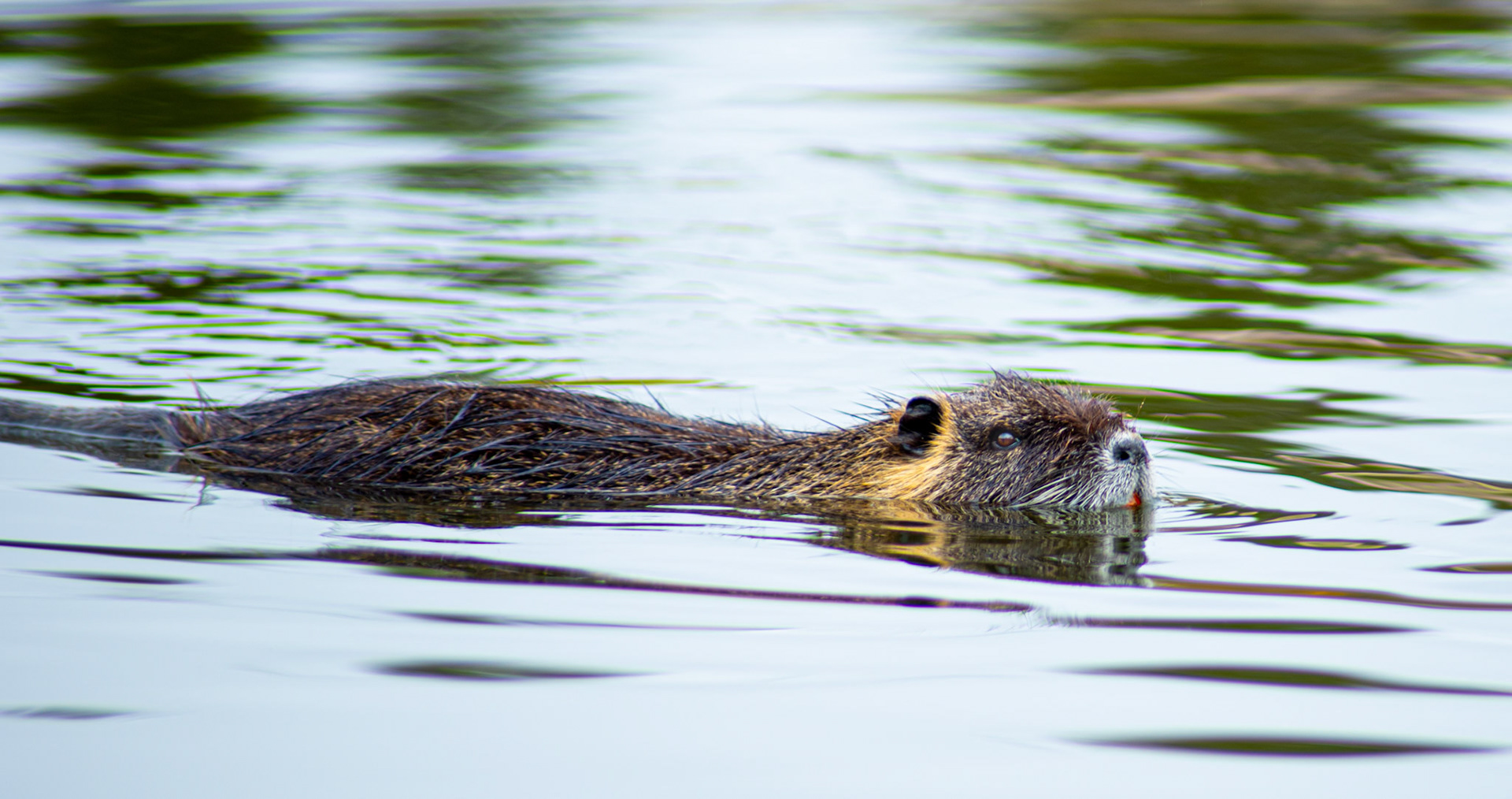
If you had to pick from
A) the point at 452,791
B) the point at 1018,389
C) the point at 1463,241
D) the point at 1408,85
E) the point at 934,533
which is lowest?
the point at 452,791

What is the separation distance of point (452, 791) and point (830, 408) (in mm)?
3868

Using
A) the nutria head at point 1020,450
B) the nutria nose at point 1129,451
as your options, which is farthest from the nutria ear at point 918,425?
the nutria nose at point 1129,451

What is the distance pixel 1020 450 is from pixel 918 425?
336 millimetres

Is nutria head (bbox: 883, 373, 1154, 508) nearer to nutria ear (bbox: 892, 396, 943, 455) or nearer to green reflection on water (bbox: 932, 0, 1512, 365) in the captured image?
nutria ear (bbox: 892, 396, 943, 455)

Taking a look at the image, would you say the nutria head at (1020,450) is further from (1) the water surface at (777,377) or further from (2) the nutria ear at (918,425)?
(1) the water surface at (777,377)

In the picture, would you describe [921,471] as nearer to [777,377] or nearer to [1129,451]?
[1129,451]

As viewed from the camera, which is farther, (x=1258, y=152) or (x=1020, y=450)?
(x=1258, y=152)

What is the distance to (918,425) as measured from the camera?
5.56 m

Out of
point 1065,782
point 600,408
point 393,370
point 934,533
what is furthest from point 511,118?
point 1065,782

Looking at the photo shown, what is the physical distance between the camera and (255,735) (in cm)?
332

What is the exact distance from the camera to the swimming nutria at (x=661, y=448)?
545 cm

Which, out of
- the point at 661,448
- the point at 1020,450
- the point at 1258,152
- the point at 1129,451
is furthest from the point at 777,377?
the point at 1258,152

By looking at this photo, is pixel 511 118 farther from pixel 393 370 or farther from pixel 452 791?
pixel 452 791

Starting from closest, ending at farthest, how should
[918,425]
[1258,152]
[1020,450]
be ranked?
[1020,450]
[918,425]
[1258,152]
